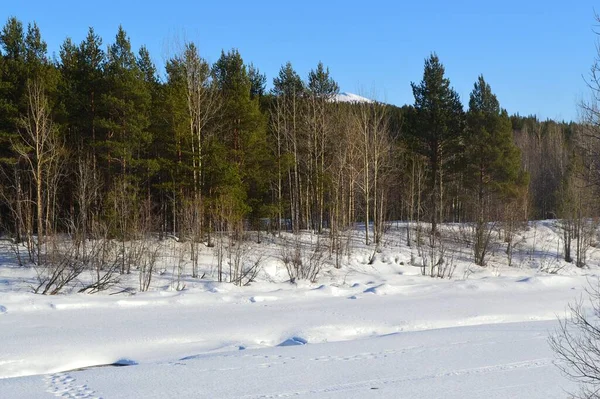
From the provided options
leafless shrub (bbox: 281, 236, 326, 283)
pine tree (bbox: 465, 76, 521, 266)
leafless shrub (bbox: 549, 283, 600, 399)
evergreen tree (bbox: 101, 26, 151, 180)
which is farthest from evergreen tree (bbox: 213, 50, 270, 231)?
leafless shrub (bbox: 549, 283, 600, 399)

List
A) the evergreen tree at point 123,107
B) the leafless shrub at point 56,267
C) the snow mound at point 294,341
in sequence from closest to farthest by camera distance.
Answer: the snow mound at point 294,341 → the leafless shrub at point 56,267 → the evergreen tree at point 123,107

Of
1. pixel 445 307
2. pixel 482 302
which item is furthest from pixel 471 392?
pixel 482 302

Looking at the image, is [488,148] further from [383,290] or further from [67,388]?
[67,388]

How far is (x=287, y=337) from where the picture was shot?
575 inches

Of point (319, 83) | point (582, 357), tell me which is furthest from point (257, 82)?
point (582, 357)

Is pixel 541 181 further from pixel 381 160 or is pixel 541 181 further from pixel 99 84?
pixel 99 84

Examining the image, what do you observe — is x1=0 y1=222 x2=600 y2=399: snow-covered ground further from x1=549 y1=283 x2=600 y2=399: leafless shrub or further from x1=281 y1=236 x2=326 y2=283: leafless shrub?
x1=281 y1=236 x2=326 y2=283: leafless shrub

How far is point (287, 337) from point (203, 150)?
43.8 ft

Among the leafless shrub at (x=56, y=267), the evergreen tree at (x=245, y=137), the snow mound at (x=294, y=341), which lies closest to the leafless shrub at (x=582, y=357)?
the snow mound at (x=294, y=341)

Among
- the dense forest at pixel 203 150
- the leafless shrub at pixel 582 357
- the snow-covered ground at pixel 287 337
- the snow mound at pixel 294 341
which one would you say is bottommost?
the snow mound at pixel 294 341

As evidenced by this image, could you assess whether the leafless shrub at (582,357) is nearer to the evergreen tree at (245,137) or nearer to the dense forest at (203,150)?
the dense forest at (203,150)

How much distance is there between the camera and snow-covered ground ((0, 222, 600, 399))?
9.58 m

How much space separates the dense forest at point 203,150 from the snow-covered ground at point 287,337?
2.74 metres

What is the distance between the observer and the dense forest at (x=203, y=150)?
23.5 metres
